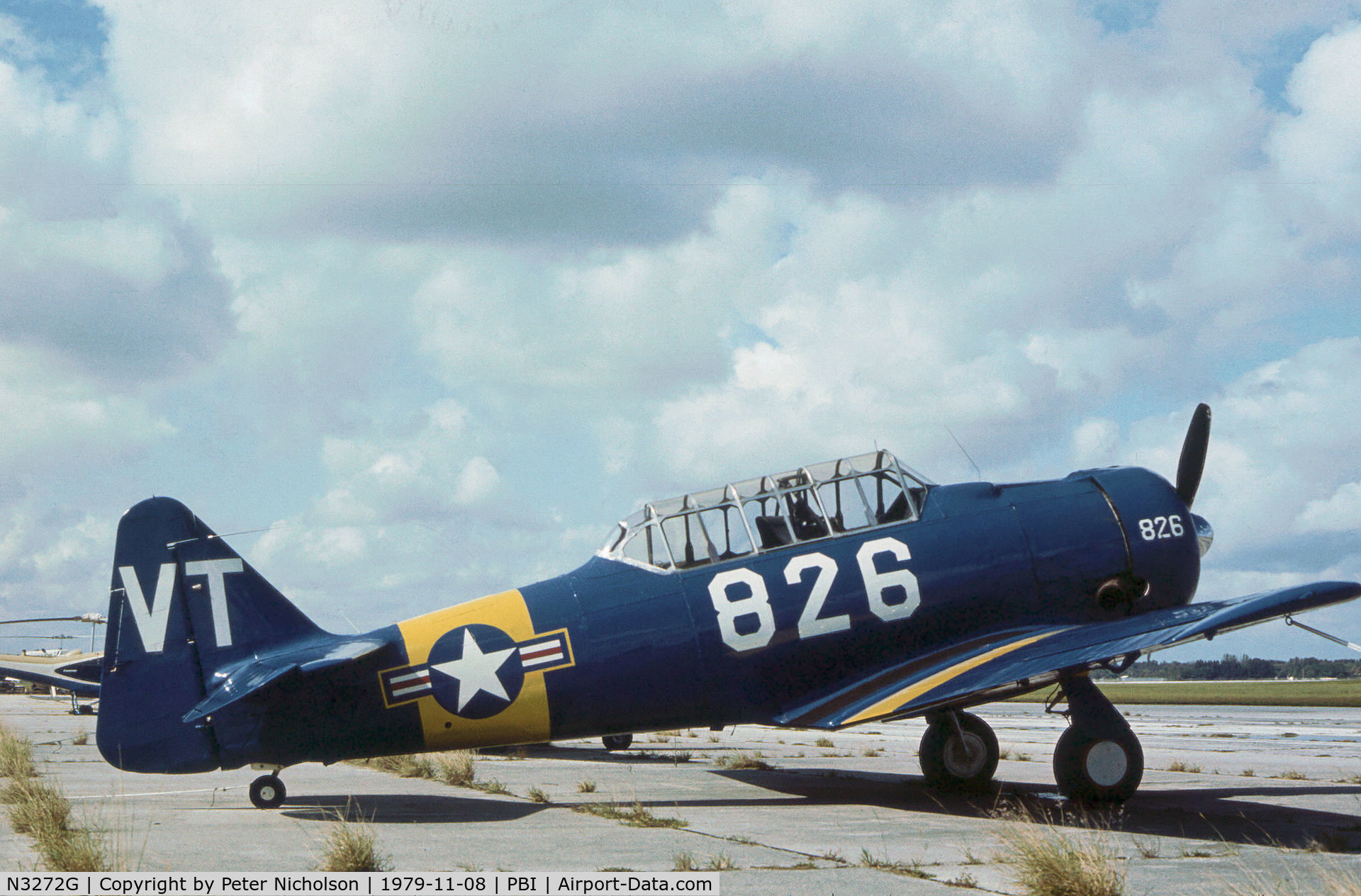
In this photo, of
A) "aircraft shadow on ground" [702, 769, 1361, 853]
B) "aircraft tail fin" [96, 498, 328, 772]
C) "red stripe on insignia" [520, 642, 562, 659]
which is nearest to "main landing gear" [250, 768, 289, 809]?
"aircraft tail fin" [96, 498, 328, 772]

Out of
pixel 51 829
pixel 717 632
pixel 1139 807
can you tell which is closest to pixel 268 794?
pixel 51 829

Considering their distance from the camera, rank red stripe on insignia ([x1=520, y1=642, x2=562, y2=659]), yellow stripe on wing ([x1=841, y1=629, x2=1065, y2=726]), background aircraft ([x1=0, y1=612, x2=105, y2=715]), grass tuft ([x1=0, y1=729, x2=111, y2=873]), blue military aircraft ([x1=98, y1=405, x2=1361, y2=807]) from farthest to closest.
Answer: background aircraft ([x1=0, y1=612, x2=105, y2=715]) → red stripe on insignia ([x1=520, y1=642, x2=562, y2=659]) → blue military aircraft ([x1=98, y1=405, x2=1361, y2=807]) → yellow stripe on wing ([x1=841, y1=629, x2=1065, y2=726]) → grass tuft ([x1=0, y1=729, x2=111, y2=873])

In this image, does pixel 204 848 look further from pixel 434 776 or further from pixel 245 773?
pixel 245 773

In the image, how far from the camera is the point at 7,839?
7.83 m

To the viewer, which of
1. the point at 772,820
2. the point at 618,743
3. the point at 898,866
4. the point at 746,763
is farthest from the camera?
the point at 618,743

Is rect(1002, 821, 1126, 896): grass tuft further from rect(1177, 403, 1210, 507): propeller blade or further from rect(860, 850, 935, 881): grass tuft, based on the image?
rect(1177, 403, 1210, 507): propeller blade

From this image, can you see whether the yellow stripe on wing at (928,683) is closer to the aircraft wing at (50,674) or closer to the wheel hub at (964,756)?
the wheel hub at (964,756)

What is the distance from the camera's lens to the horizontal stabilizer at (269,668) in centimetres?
941

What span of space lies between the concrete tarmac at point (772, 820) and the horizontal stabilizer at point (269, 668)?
1.00 m

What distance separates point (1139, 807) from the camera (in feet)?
33.0

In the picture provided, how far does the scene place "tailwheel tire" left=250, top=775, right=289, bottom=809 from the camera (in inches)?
387

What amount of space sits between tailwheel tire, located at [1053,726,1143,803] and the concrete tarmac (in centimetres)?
24

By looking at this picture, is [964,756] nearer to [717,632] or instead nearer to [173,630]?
[717,632]

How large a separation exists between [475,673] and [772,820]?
299 cm
